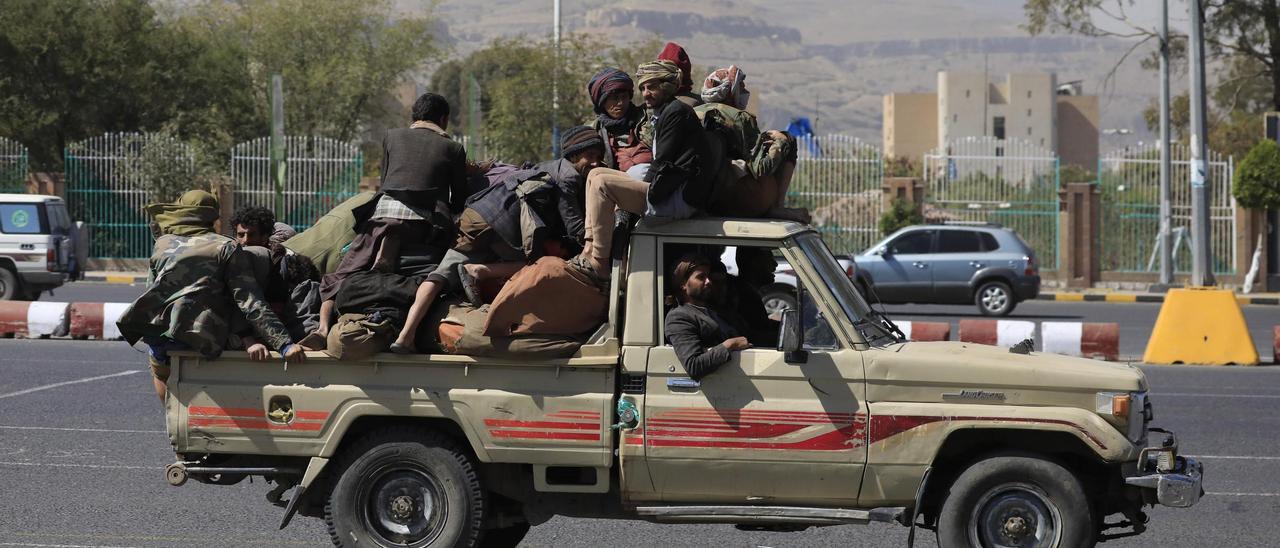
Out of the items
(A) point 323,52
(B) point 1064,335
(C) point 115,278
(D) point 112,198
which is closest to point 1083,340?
(B) point 1064,335

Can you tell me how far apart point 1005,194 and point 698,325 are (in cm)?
2969

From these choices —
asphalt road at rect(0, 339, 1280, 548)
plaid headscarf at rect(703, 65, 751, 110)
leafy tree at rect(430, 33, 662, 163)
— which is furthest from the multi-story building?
plaid headscarf at rect(703, 65, 751, 110)

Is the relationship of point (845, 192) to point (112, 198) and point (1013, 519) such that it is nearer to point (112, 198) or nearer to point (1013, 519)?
point (112, 198)

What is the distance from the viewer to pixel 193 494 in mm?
9070

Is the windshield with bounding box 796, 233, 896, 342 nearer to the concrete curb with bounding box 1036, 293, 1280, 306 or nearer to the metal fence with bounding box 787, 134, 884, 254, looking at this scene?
the concrete curb with bounding box 1036, 293, 1280, 306

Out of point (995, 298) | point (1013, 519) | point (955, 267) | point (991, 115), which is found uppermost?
point (991, 115)

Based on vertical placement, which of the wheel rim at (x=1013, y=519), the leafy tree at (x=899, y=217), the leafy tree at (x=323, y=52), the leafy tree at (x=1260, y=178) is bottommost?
the wheel rim at (x=1013, y=519)

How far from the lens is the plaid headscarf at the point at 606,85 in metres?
7.30

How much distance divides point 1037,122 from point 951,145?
4411 inches

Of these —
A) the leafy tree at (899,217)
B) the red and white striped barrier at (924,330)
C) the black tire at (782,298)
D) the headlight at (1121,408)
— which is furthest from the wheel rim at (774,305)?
the leafy tree at (899,217)

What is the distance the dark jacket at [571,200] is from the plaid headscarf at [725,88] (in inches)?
33.8

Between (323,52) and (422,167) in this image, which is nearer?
(422,167)

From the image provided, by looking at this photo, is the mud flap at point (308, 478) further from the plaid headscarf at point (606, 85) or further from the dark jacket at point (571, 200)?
the plaid headscarf at point (606, 85)

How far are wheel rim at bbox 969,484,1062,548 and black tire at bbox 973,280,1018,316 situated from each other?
1876cm
